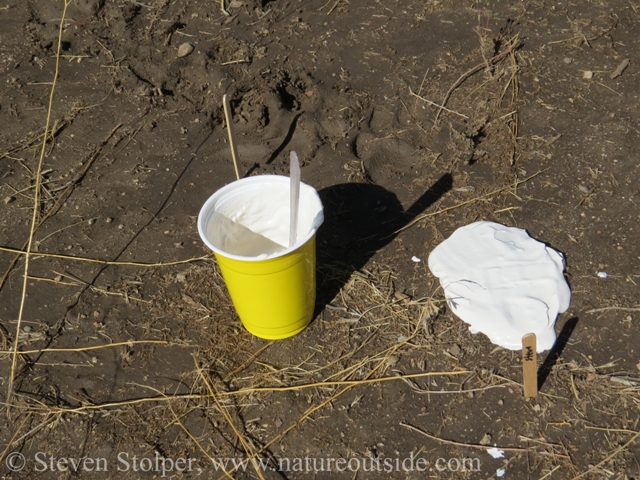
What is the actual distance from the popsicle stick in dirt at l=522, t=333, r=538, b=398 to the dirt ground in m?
0.10

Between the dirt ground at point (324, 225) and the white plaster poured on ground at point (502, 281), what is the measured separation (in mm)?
62

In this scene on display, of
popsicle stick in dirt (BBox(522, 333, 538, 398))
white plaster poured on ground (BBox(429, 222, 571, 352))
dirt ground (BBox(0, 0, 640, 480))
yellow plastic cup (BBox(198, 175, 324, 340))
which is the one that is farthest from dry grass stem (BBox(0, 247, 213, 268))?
popsicle stick in dirt (BBox(522, 333, 538, 398))

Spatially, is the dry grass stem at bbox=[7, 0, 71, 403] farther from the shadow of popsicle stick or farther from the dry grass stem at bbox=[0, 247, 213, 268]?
the shadow of popsicle stick

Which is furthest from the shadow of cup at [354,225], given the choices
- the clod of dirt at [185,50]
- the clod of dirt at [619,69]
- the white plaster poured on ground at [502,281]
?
the clod of dirt at [185,50]

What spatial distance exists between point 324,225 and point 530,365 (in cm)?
116

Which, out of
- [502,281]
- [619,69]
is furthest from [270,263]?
[619,69]

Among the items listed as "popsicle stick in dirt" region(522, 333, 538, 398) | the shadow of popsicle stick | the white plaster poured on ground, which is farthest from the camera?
the white plaster poured on ground

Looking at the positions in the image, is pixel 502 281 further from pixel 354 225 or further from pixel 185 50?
pixel 185 50

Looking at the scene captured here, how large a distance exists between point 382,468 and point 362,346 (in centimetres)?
48

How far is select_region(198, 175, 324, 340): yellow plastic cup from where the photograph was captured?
2.11 meters

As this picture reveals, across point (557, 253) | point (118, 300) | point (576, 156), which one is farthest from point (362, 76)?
point (118, 300)

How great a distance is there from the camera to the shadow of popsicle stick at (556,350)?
2330 millimetres

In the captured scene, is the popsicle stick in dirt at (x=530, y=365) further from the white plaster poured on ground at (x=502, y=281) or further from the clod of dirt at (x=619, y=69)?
the clod of dirt at (x=619, y=69)

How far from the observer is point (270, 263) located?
207 centimetres
